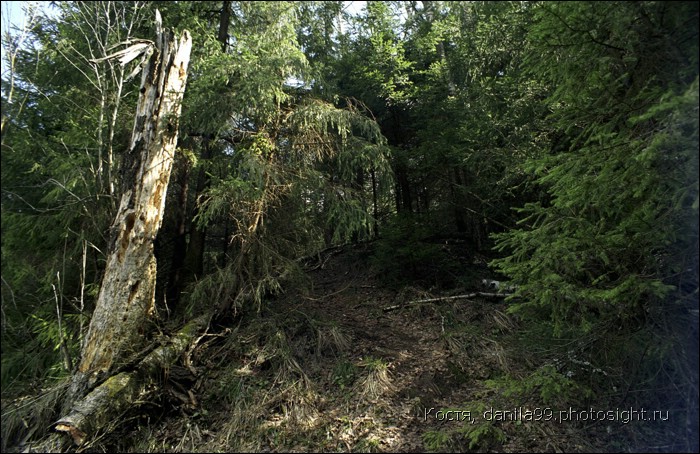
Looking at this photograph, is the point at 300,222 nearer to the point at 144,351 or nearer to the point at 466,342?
the point at 144,351

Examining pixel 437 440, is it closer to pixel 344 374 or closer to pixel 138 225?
pixel 344 374

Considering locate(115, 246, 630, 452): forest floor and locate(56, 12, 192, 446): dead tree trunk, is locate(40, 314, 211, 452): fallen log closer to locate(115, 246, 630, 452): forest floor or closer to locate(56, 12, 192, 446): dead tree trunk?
locate(56, 12, 192, 446): dead tree trunk

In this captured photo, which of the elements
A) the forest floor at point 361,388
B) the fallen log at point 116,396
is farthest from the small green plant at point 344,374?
the fallen log at point 116,396

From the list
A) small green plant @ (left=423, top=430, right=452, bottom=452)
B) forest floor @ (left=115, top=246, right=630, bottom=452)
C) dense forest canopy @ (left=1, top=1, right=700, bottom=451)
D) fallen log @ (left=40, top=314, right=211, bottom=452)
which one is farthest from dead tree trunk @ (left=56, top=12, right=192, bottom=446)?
small green plant @ (left=423, top=430, right=452, bottom=452)

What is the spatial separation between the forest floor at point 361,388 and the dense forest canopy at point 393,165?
0.50 m

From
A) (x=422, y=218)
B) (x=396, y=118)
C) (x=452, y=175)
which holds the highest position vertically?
(x=396, y=118)

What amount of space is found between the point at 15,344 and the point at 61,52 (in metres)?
4.71

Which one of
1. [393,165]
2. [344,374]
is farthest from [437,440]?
[393,165]

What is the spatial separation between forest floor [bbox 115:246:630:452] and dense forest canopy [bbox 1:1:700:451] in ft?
1.65

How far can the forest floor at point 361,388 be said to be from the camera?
4117mm

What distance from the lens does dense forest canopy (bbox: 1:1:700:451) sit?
3129 mm

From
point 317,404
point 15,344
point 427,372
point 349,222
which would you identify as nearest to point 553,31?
point 349,222

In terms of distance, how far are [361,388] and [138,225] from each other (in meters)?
3.99

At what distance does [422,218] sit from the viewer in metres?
8.27
